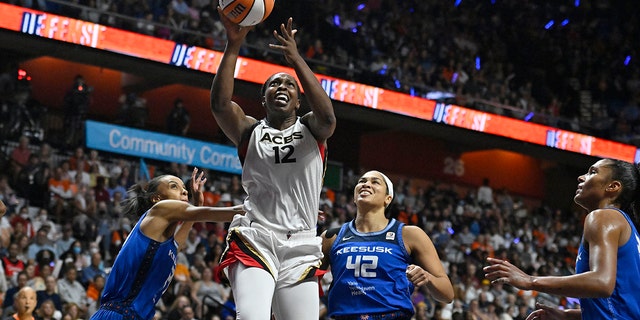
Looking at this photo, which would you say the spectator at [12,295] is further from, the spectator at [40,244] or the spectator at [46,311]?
the spectator at [40,244]

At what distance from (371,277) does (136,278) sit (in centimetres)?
159

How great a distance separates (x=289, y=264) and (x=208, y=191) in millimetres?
10958

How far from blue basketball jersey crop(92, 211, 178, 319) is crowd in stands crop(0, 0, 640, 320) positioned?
109 centimetres

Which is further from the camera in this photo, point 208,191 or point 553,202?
Result: point 553,202

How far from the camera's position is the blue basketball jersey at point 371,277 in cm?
587

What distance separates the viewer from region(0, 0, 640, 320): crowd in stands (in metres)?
12.0

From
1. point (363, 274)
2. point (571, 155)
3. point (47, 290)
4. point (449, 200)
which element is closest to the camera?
point (363, 274)

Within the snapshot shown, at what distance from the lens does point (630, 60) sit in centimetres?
2723

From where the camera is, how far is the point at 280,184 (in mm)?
4945

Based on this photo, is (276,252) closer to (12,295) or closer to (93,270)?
(12,295)

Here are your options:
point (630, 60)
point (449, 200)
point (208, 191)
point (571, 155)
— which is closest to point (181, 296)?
point (208, 191)

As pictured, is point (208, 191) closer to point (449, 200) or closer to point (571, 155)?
point (449, 200)

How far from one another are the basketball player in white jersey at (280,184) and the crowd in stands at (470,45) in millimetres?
12134

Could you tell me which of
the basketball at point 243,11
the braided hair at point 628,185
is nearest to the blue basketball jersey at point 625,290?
the braided hair at point 628,185
